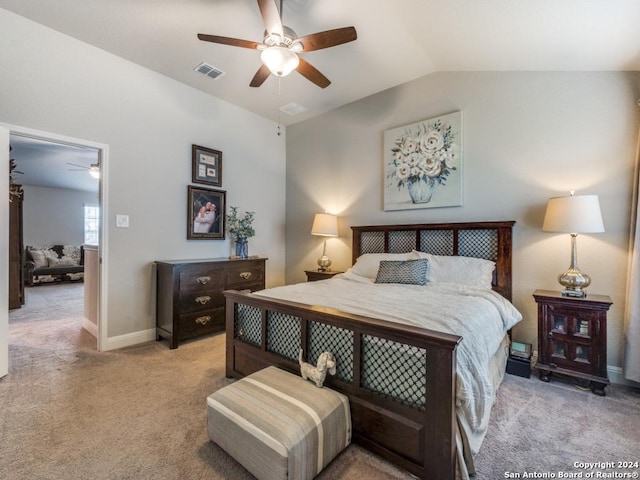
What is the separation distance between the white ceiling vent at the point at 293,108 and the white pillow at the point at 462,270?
9.12ft

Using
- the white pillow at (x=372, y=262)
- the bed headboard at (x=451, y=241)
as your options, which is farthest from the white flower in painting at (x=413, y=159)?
the white pillow at (x=372, y=262)

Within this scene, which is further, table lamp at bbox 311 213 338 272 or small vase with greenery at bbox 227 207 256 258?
small vase with greenery at bbox 227 207 256 258

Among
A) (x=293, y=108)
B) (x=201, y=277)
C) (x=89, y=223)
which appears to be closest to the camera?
(x=201, y=277)

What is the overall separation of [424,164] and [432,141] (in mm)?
263

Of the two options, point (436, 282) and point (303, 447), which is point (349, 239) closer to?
point (436, 282)

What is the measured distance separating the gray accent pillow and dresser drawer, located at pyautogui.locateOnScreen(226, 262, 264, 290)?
65.6 inches

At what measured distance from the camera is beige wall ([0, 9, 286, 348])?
8.48 feet

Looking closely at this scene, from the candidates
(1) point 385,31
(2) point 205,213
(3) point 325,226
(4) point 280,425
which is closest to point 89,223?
(2) point 205,213

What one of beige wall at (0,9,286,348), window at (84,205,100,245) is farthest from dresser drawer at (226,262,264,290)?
window at (84,205,100,245)

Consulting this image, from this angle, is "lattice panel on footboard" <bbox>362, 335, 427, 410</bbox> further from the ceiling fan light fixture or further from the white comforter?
the ceiling fan light fixture

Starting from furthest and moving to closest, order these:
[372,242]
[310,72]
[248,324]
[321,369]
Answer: [372,242] < [310,72] < [248,324] < [321,369]

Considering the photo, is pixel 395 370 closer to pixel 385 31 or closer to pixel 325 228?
pixel 325 228

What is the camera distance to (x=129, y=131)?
3.15 m

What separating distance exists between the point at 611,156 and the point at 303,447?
10.5 feet
